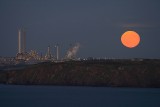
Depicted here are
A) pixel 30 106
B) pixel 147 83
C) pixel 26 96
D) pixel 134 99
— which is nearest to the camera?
pixel 30 106

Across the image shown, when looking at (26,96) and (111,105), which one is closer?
(111,105)

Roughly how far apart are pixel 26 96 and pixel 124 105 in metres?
37.0

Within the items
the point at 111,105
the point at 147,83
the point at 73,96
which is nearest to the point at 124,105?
the point at 111,105

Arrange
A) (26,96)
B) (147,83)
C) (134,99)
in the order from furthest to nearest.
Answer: (147,83) < (26,96) < (134,99)

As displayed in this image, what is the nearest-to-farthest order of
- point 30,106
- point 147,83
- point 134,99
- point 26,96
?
point 30,106, point 134,99, point 26,96, point 147,83

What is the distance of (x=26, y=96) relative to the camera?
16025 centimetres

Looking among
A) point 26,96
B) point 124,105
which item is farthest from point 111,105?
point 26,96

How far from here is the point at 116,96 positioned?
157375 mm

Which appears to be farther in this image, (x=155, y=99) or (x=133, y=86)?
(x=133, y=86)

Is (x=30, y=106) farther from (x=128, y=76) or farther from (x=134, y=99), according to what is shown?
(x=128, y=76)

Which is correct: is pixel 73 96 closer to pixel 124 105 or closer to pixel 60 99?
pixel 60 99

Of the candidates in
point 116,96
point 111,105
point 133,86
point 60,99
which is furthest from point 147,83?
point 111,105

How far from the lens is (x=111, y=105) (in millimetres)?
132500

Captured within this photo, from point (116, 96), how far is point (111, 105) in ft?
82.1
